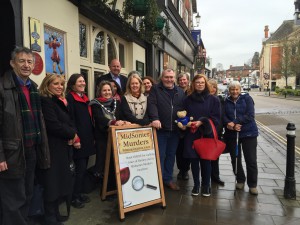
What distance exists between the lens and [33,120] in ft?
9.55

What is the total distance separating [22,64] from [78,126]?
1.23m

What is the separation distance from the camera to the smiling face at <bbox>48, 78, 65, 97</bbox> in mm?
3256

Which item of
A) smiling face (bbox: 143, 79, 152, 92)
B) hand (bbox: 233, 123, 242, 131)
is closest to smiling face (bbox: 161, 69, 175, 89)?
smiling face (bbox: 143, 79, 152, 92)

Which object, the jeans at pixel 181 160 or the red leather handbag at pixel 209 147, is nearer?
the red leather handbag at pixel 209 147

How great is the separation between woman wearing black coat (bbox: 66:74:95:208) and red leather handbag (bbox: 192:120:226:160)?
5.13ft

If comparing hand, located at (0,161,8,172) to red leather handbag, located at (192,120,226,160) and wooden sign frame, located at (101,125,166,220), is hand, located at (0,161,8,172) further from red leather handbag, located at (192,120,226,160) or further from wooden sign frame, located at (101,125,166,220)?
red leather handbag, located at (192,120,226,160)

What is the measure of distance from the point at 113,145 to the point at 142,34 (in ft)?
13.1

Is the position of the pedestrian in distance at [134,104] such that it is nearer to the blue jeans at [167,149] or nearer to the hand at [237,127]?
the blue jeans at [167,149]

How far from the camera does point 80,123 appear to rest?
3758mm

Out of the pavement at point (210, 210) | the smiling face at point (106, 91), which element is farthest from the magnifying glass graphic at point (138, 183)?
the smiling face at point (106, 91)

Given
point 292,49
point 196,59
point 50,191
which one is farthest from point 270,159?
point 292,49

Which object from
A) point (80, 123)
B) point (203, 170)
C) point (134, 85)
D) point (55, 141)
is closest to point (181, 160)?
point (203, 170)

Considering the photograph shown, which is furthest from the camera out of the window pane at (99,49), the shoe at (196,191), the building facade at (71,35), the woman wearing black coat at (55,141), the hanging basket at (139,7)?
the window pane at (99,49)

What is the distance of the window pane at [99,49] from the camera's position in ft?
20.6
